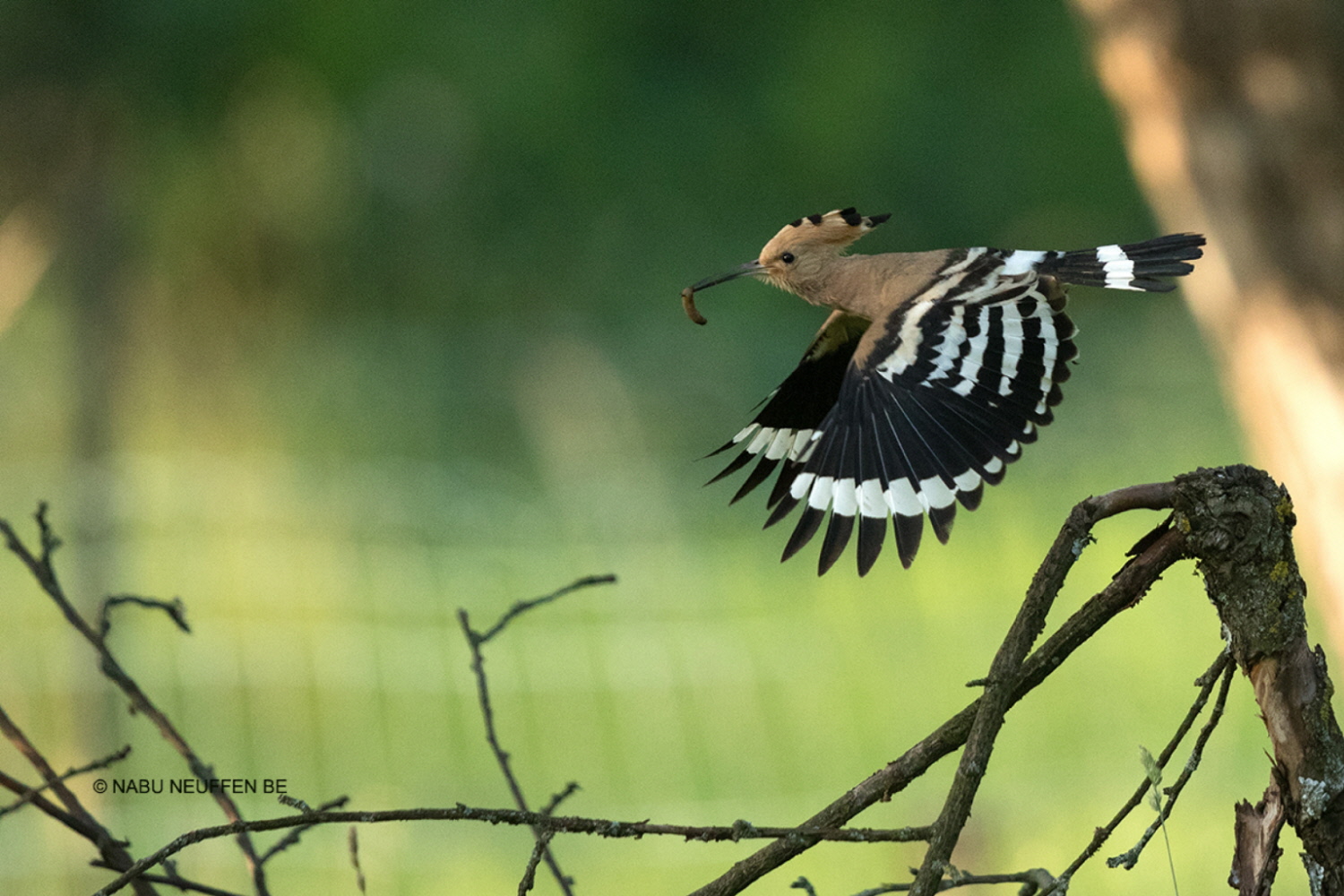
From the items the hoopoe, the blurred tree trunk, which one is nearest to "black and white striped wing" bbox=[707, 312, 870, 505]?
the hoopoe

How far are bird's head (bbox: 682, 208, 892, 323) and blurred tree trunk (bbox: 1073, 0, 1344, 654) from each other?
57 cm

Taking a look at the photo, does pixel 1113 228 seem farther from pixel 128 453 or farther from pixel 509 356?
pixel 128 453

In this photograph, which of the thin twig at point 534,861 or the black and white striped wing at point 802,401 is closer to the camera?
the thin twig at point 534,861

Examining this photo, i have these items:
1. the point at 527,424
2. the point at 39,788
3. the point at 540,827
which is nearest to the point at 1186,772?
the point at 540,827

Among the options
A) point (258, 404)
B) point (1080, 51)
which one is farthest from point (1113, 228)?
point (258, 404)

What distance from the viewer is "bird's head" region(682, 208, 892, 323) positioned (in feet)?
1.52

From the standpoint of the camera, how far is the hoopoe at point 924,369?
423mm

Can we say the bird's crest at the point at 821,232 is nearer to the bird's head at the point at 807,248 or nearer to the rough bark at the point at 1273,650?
the bird's head at the point at 807,248

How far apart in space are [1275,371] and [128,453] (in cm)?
179

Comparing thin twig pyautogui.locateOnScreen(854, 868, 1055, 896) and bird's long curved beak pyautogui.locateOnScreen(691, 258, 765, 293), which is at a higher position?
bird's long curved beak pyautogui.locateOnScreen(691, 258, 765, 293)

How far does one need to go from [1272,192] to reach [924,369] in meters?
0.60

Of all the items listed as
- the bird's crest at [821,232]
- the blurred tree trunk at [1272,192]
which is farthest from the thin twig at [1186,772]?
the blurred tree trunk at [1272,192]

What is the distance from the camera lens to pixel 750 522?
2436mm

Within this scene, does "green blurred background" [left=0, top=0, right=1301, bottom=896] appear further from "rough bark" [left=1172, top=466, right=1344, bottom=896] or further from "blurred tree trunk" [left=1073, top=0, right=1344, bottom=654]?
"rough bark" [left=1172, top=466, right=1344, bottom=896]
